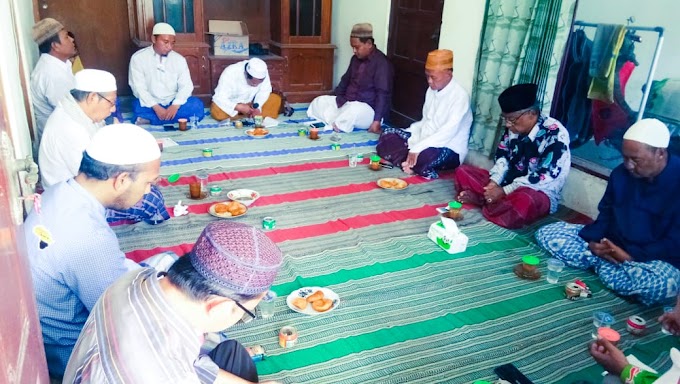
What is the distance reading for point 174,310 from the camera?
100 centimetres

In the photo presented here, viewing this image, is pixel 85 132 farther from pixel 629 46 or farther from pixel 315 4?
pixel 315 4

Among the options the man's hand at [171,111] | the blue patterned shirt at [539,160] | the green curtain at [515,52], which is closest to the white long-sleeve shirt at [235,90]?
the man's hand at [171,111]

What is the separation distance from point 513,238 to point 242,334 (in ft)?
5.82

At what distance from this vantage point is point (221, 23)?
5578 mm

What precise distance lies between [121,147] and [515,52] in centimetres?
297

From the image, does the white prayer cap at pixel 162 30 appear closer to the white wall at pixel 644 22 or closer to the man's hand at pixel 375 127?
the man's hand at pixel 375 127

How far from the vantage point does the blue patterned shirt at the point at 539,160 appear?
3.03 meters

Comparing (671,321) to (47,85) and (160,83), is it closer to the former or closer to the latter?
(47,85)

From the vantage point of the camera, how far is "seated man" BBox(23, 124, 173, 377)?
4.87 feet

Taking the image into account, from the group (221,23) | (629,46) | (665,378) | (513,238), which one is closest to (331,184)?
(513,238)

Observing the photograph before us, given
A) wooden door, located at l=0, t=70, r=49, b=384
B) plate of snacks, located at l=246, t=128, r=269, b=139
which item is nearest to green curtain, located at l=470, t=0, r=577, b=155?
plate of snacks, located at l=246, t=128, r=269, b=139

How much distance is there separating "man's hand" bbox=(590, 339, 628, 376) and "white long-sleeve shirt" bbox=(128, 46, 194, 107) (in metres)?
4.20

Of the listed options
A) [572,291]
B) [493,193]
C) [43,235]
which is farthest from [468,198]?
[43,235]

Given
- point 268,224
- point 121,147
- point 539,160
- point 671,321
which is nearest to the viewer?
point 121,147
